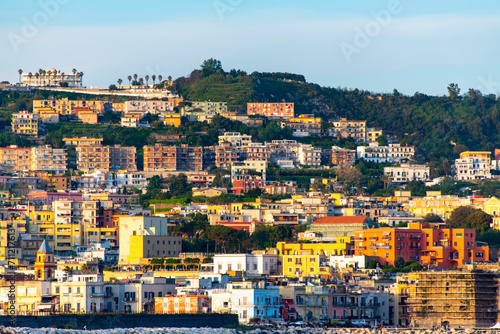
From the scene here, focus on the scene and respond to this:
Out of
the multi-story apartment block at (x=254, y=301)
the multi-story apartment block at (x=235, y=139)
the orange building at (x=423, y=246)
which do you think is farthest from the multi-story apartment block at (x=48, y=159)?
the multi-story apartment block at (x=254, y=301)

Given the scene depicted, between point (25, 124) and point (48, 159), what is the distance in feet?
32.9

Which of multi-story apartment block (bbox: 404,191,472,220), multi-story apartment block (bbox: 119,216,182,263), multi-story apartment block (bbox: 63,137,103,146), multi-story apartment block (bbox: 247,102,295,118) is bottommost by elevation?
multi-story apartment block (bbox: 119,216,182,263)

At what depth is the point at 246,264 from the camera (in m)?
75.4

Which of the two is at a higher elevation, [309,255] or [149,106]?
[149,106]

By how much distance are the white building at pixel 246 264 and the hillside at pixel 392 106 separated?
65.9 m

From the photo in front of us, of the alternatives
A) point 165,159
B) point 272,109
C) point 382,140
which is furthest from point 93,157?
point 382,140

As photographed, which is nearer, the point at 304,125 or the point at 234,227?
the point at 234,227

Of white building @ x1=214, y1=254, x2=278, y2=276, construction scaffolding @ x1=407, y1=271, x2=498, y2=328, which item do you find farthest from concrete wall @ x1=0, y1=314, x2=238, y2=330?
white building @ x1=214, y1=254, x2=278, y2=276

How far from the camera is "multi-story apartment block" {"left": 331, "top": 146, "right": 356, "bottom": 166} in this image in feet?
422

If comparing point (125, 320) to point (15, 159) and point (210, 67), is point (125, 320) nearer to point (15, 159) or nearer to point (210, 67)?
point (15, 159)

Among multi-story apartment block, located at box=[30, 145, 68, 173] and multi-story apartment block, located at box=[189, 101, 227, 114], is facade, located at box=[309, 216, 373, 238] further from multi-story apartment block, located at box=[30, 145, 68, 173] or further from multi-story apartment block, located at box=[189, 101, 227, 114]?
multi-story apartment block, located at box=[189, 101, 227, 114]

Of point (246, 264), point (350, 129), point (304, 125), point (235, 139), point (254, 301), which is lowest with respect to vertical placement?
point (254, 301)

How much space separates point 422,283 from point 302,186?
50.4 meters

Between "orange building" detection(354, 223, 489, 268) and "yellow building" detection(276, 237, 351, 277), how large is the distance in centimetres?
106
